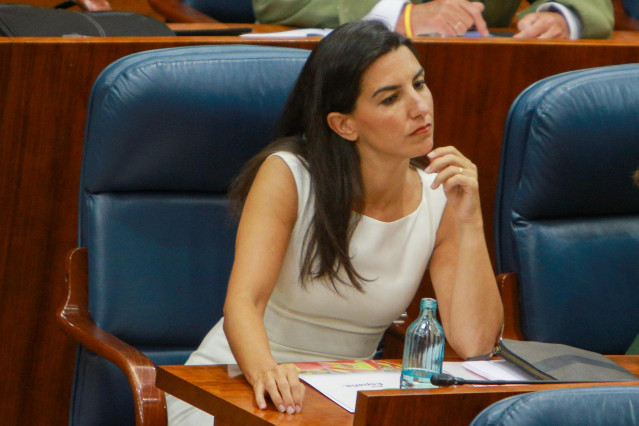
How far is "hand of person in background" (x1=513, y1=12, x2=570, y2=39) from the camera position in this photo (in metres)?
2.45

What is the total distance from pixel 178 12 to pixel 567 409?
285 centimetres

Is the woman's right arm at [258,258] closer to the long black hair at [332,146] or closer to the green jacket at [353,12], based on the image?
the long black hair at [332,146]

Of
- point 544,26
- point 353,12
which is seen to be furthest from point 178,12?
point 544,26

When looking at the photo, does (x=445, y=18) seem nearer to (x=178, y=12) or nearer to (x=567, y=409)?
(x=178, y=12)

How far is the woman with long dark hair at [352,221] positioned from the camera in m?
1.64

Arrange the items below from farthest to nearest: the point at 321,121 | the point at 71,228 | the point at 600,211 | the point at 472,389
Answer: the point at 71,228 → the point at 600,211 → the point at 321,121 → the point at 472,389

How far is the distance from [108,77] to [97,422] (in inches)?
22.9

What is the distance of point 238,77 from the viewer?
1.80 m

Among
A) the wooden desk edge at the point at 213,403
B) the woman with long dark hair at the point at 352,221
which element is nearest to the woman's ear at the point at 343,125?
the woman with long dark hair at the point at 352,221

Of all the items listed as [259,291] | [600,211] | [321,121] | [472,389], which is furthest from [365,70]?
[472,389]

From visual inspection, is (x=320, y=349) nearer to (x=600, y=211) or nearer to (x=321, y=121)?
(x=321, y=121)

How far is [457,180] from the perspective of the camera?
5.37ft

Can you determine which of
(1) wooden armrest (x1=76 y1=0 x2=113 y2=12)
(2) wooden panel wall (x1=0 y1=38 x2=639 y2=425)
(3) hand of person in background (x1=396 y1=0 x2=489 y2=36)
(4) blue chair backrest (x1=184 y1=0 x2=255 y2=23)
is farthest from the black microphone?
(4) blue chair backrest (x1=184 y1=0 x2=255 y2=23)

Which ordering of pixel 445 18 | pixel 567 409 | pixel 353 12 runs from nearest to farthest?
pixel 567 409
pixel 445 18
pixel 353 12
